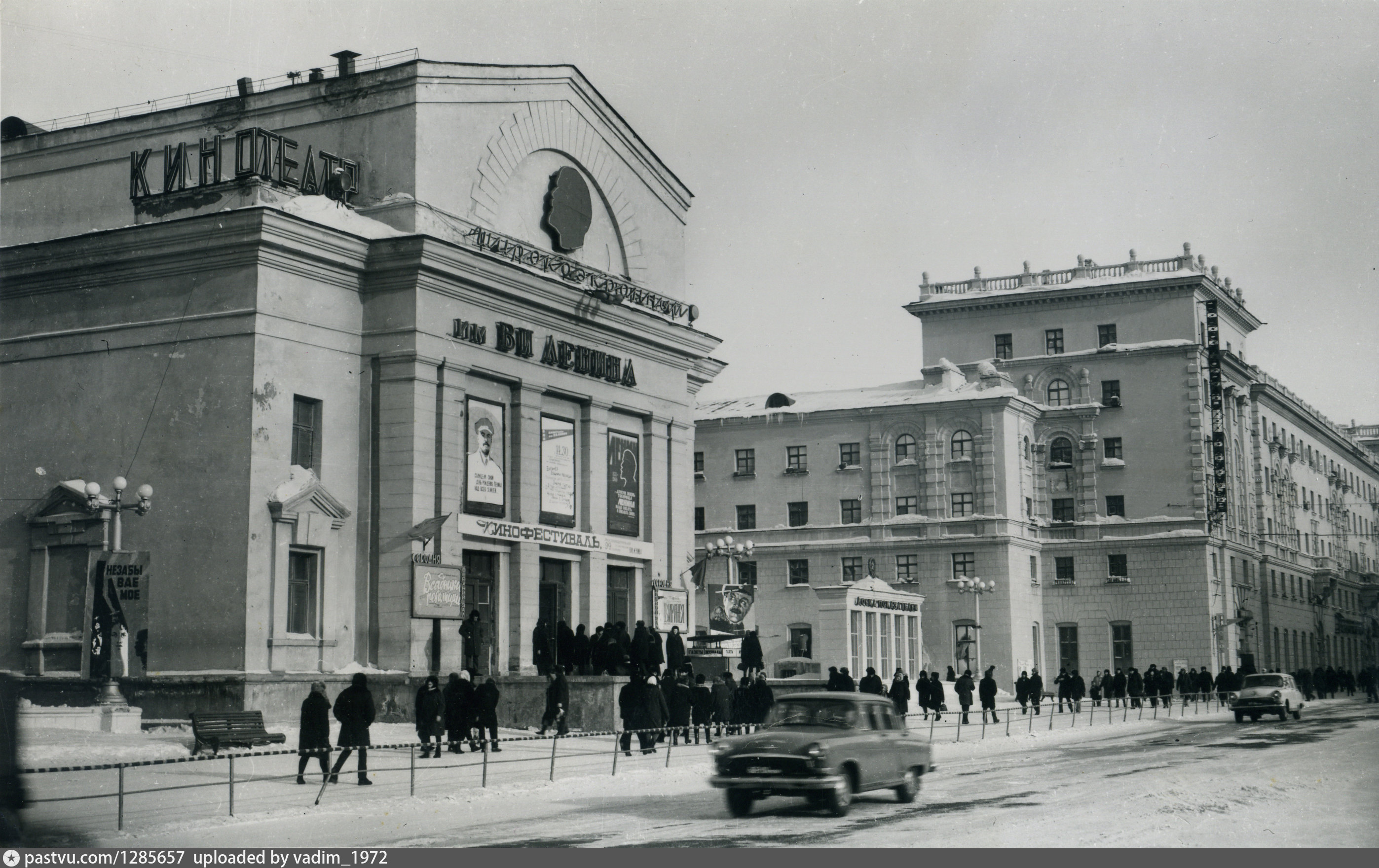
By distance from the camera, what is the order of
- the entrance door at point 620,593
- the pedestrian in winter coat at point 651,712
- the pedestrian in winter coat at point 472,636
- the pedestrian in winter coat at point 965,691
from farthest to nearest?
the entrance door at point 620,593
the pedestrian in winter coat at point 965,691
the pedestrian in winter coat at point 472,636
the pedestrian in winter coat at point 651,712

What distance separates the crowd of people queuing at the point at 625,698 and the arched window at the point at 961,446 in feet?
83.5

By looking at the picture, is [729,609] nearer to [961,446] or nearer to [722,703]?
[722,703]

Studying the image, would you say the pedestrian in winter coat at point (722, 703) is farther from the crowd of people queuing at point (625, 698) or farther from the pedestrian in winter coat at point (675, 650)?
the pedestrian in winter coat at point (675, 650)

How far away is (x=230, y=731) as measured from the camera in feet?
81.8

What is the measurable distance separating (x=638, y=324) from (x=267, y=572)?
14.2 metres

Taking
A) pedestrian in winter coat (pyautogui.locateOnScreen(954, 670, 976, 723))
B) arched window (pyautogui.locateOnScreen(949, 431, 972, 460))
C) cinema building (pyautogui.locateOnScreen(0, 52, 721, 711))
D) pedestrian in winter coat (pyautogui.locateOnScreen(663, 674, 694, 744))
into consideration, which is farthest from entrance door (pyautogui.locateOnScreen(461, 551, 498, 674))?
arched window (pyautogui.locateOnScreen(949, 431, 972, 460))

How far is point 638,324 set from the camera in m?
42.4

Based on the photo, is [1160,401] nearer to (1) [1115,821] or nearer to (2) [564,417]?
(2) [564,417]

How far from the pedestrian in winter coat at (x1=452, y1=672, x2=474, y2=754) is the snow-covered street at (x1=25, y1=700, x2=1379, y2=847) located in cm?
45

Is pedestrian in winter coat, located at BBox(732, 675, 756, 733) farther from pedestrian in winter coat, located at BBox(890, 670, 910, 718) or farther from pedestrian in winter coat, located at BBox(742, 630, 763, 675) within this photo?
pedestrian in winter coat, located at BBox(742, 630, 763, 675)

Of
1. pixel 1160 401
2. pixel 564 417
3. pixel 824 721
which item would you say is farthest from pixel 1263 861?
pixel 1160 401

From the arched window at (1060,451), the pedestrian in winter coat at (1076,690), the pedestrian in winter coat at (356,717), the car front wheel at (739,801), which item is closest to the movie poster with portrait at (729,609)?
the pedestrian in winter coat at (1076,690)

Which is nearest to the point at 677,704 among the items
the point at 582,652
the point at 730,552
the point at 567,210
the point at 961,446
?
the point at 582,652

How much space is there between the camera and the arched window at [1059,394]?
3115 inches
